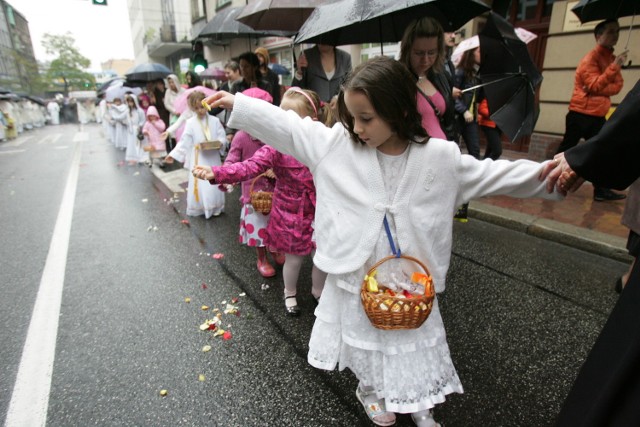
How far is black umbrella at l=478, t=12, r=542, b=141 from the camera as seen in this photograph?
9.88 ft

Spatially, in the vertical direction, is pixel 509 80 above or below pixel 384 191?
above

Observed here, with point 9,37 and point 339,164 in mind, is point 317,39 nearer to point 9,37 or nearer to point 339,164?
point 339,164

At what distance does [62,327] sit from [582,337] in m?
3.77

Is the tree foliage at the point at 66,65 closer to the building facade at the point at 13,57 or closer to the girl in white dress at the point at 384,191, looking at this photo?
the building facade at the point at 13,57

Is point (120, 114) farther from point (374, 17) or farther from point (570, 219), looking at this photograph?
point (570, 219)

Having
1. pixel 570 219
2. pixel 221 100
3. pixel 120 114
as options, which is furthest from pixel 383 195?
pixel 120 114

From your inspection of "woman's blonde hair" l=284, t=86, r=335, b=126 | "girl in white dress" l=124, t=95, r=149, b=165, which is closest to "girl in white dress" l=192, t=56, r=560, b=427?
"woman's blonde hair" l=284, t=86, r=335, b=126

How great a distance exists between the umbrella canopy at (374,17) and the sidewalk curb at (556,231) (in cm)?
251

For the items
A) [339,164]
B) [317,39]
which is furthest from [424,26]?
[339,164]

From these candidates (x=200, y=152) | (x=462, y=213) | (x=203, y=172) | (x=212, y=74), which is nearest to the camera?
(x=203, y=172)

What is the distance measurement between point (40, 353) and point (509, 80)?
4.00m

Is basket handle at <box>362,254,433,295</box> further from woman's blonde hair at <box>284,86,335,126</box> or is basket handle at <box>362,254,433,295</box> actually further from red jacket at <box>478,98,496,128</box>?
red jacket at <box>478,98,496,128</box>

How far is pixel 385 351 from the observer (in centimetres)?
178

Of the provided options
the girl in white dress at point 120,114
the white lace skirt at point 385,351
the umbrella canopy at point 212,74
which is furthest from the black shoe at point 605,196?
the umbrella canopy at point 212,74
